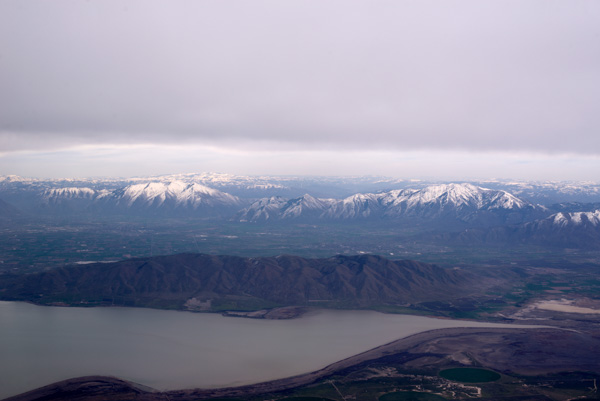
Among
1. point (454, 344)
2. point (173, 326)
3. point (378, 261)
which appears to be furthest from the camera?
point (378, 261)

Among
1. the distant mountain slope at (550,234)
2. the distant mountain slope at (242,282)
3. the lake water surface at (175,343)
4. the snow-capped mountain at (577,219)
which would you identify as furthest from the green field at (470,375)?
the snow-capped mountain at (577,219)

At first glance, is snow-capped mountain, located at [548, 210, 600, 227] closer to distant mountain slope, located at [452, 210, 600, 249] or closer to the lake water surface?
distant mountain slope, located at [452, 210, 600, 249]

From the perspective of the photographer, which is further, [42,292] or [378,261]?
[378,261]

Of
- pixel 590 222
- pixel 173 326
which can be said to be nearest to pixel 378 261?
pixel 173 326

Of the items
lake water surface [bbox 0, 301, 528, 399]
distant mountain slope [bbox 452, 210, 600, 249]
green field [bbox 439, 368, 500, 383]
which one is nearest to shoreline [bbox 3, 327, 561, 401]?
lake water surface [bbox 0, 301, 528, 399]

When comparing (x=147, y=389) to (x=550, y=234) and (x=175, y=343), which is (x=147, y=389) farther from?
(x=550, y=234)

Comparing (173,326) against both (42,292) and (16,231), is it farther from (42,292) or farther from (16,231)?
(16,231)

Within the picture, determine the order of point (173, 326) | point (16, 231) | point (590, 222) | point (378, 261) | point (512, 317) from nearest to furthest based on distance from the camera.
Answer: point (173, 326) → point (512, 317) → point (378, 261) → point (590, 222) → point (16, 231)

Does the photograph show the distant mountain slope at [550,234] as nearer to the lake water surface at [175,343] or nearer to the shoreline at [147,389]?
the lake water surface at [175,343]
